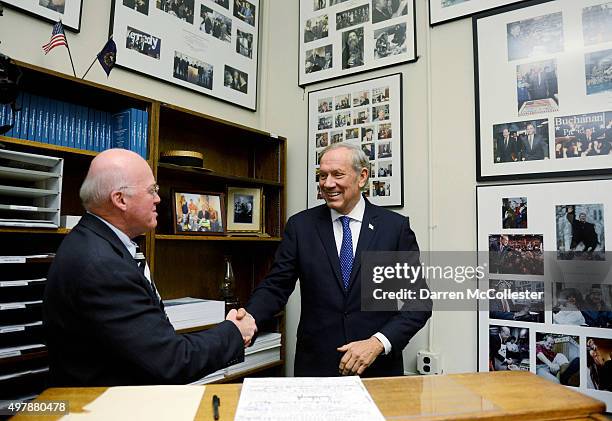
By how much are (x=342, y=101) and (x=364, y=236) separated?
1.22 meters

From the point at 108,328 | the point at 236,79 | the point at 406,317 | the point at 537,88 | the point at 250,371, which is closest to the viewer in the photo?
the point at 108,328

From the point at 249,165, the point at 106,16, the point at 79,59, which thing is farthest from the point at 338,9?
the point at 79,59

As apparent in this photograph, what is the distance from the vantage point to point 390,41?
2.62 metres

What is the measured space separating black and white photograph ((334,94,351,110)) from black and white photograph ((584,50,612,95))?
130cm

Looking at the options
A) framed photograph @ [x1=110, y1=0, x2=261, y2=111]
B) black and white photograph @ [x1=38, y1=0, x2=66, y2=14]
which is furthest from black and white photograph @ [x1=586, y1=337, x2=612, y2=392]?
black and white photograph @ [x1=38, y1=0, x2=66, y2=14]

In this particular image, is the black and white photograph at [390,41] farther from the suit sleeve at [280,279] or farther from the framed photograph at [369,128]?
the suit sleeve at [280,279]

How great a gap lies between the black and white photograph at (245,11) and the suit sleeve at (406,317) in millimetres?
2048

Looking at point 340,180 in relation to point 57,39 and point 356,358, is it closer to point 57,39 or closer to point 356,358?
point 356,358

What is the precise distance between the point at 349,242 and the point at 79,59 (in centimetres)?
168

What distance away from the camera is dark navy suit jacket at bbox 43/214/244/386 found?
108 centimetres

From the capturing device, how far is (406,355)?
95.5 inches

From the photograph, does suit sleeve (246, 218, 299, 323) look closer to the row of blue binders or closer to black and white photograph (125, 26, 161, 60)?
the row of blue binders

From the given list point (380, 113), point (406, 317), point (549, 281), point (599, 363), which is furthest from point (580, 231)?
point (380, 113)

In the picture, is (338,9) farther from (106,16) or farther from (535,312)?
(535,312)
